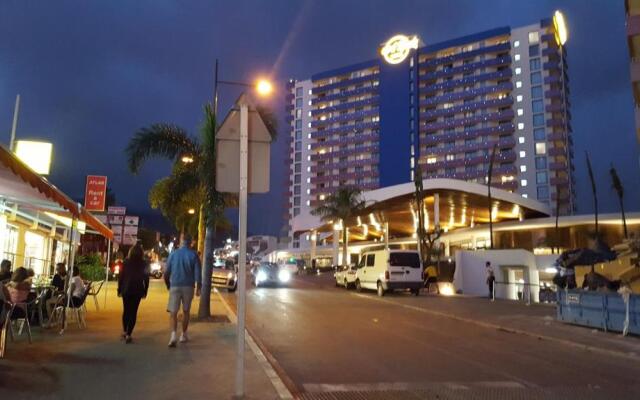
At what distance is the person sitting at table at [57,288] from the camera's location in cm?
1147

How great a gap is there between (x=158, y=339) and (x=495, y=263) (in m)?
25.1

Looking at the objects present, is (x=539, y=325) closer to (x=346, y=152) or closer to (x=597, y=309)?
(x=597, y=309)

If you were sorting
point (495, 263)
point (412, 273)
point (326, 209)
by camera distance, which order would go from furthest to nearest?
1. point (326, 209)
2. point (495, 263)
3. point (412, 273)

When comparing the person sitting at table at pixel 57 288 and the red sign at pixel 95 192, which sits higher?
the red sign at pixel 95 192

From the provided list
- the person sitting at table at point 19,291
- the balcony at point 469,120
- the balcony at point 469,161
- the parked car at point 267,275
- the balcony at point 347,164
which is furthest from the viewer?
the balcony at point 347,164

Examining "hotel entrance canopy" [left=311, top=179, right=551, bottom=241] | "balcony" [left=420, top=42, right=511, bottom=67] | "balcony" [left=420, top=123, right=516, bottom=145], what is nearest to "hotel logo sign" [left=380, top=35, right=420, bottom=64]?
"balcony" [left=420, top=42, right=511, bottom=67]

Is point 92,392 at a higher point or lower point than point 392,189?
lower

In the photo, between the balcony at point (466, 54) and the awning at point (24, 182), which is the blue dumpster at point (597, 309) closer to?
the awning at point (24, 182)

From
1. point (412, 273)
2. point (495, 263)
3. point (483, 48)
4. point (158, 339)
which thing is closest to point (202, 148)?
point (158, 339)

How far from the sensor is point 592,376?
28.0ft

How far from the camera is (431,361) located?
9.27m

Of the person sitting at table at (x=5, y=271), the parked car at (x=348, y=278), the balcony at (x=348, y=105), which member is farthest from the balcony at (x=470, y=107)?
the person sitting at table at (x=5, y=271)

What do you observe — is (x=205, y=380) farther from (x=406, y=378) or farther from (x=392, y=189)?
(x=392, y=189)

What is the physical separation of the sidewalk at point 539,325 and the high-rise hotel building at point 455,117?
64456mm
